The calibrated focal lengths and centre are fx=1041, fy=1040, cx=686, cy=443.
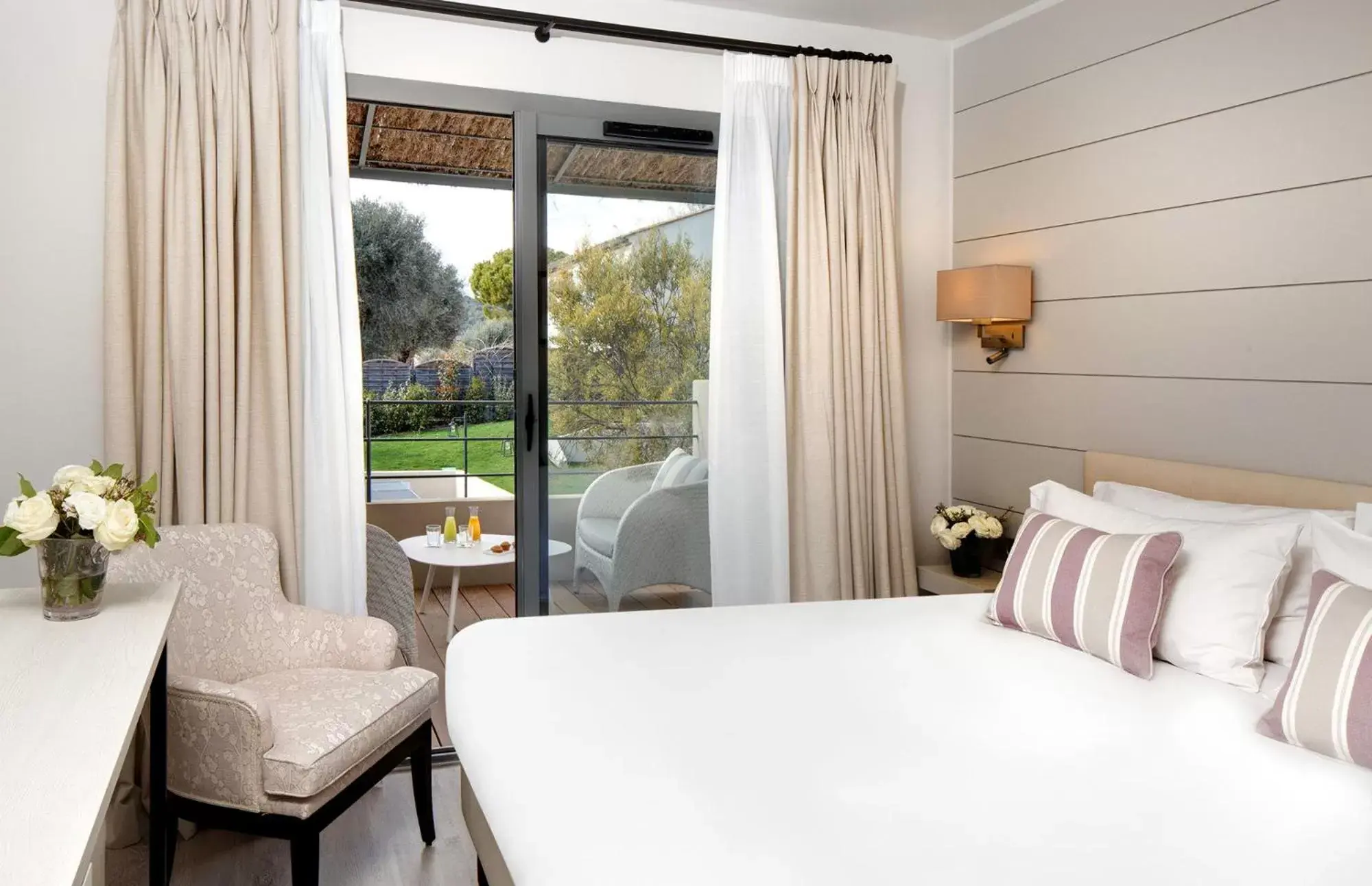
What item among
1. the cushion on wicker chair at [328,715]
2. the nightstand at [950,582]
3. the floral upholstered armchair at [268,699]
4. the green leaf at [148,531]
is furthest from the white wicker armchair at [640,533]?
the green leaf at [148,531]

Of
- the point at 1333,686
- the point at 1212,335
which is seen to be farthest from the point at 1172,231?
the point at 1333,686

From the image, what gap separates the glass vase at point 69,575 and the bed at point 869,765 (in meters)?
0.77

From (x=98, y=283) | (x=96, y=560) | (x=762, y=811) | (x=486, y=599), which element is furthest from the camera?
(x=486, y=599)

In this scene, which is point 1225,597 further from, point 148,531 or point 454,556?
point 454,556

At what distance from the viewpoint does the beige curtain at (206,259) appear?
120 inches

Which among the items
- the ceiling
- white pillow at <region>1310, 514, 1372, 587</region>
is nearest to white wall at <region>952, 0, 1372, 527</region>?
Answer: the ceiling

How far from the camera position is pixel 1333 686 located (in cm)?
192

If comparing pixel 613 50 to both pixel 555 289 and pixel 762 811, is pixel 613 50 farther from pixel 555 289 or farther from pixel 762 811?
pixel 762 811

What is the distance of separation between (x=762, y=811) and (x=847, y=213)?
9.16 ft

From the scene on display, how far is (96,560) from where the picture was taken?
2.18m

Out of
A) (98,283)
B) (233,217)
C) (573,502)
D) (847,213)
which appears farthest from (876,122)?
(98,283)

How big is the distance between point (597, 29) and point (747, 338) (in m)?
1.20

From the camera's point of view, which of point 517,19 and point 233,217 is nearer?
point 233,217

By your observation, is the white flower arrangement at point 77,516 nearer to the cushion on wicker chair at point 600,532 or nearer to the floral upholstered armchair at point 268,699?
the floral upholstered armchair at point 268,699
